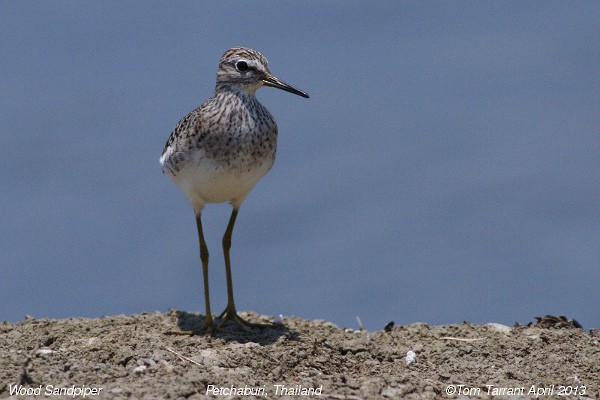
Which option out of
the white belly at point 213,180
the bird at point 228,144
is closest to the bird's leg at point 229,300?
the bird at point 228,144

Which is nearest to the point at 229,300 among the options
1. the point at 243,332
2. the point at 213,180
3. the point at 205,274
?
the point at 205,274

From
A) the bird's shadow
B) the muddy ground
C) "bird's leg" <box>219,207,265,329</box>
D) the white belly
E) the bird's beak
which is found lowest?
the muddy ground

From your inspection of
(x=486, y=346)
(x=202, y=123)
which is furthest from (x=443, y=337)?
→ (x=202, y=123)

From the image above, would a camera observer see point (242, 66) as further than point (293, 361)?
Yes

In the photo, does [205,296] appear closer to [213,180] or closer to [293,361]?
[213,180]

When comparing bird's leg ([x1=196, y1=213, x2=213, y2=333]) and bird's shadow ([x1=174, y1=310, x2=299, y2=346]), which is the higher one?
bird's leg ([x1=196, y1=213, x2=213, y2=333])

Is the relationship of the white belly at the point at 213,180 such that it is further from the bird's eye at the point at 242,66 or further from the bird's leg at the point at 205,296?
the bird's eye at the point at 242,66

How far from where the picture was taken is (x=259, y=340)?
11320 mm

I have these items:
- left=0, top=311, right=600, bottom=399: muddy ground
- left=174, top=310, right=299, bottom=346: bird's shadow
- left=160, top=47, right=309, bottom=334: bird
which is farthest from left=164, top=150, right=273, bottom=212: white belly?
left=0, top=311, right=600, bottom=399: muddy ground

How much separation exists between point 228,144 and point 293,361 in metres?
2.47

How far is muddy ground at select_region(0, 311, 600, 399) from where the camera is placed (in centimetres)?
910

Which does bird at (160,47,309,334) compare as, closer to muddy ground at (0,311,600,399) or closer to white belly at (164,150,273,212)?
white belly at (164,150,273,212)

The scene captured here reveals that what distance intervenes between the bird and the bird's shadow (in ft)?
0.34

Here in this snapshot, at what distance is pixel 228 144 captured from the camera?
11195 mm
